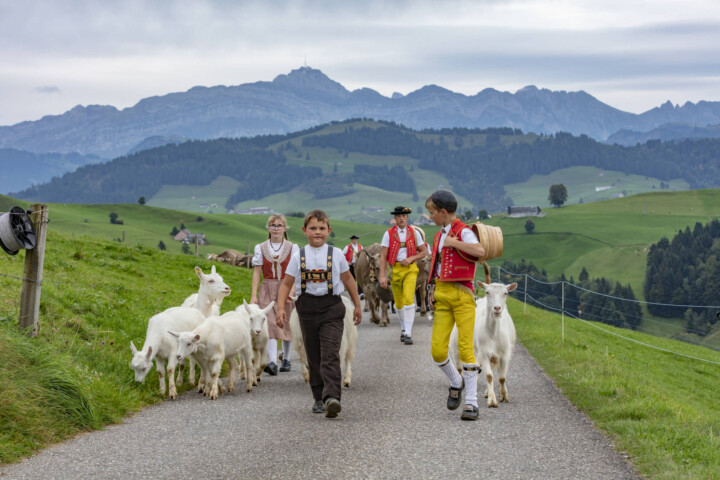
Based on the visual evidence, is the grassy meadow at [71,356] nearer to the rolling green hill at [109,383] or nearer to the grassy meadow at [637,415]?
the rolling green hill at [109,383]

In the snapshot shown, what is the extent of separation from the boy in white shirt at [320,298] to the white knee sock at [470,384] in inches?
60.0

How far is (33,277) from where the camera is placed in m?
10.3

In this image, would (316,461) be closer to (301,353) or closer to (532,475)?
(532,475)

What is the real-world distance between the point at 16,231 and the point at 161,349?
8.42ft

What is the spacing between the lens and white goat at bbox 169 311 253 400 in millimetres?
10523

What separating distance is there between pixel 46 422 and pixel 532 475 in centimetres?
506

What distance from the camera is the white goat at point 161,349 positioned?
34.5ft

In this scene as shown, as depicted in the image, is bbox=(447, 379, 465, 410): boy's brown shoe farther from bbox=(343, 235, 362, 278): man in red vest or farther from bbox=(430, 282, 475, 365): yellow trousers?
bbox=(343, 235, 362, 278): man in red vest

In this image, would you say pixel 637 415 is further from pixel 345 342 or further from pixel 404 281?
pixel 404 281

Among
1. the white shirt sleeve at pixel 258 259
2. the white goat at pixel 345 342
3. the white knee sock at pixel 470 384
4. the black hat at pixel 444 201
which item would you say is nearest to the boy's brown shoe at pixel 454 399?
the white knee sock at pixel 470 384

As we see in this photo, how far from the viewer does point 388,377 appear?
1210cm

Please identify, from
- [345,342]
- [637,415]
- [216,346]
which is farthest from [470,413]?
[216,346]

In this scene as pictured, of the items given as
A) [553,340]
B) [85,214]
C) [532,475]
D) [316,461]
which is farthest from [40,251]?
[85,214]

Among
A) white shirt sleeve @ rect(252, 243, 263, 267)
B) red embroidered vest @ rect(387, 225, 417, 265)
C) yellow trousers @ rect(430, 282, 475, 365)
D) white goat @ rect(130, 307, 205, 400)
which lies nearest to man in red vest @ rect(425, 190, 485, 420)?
yellow trousers @ rect(430, 282, 475, 365)
